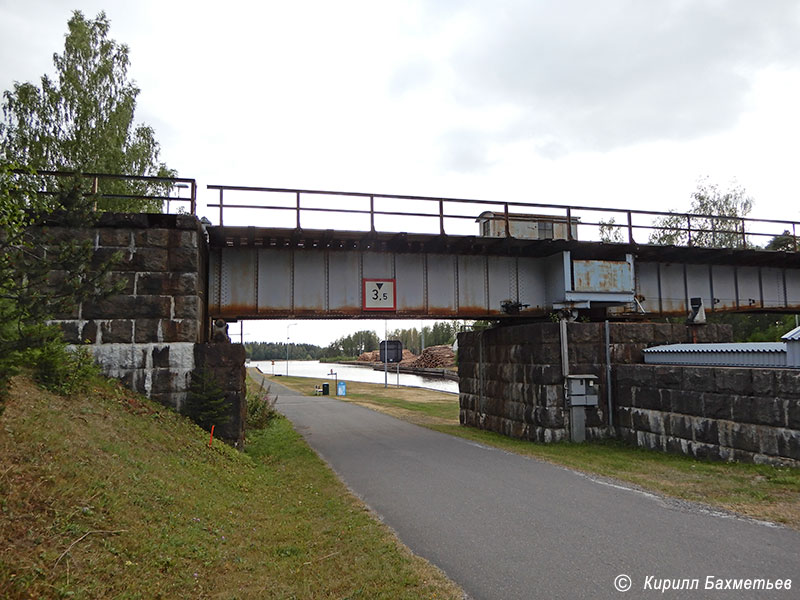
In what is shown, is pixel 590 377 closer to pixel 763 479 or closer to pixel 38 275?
pixel 763 479

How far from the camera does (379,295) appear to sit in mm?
16141

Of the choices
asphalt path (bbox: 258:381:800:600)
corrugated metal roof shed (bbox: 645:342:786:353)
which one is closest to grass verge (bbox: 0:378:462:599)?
asphalt path (bbox: 258:381:800:600)

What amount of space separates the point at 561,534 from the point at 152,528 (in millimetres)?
5312

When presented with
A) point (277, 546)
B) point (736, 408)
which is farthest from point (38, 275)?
point (736, 408)

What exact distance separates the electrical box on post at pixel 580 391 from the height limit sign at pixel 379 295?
6.01m

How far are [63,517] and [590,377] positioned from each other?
44.6 feet

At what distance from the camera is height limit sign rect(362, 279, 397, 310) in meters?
16.1

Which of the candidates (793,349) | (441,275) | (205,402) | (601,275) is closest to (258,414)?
(205,402)

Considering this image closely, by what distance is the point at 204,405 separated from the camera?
1247 centimetres

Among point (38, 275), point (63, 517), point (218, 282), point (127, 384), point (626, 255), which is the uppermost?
point (626, 255)

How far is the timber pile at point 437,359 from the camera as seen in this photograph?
10012cm

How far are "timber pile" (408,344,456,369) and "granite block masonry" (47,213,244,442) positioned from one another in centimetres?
8746

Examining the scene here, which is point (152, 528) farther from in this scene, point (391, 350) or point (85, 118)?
point (391, 350)

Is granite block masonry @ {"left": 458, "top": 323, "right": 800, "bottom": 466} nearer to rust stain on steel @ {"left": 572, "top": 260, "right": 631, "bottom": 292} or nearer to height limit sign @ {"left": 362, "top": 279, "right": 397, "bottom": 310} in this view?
rust stain on steel @ {"left": 572, "top": 260, "right": 631, "bottom": 292}
